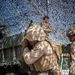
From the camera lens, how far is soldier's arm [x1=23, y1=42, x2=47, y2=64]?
120 inches

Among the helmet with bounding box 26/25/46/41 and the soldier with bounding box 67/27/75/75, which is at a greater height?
the helmet with bounding box 26/25/46/41

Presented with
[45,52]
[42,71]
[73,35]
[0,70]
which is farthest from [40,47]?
[0,70]

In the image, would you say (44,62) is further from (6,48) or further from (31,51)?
(6,48)

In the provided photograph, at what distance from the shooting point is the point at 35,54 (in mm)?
3059

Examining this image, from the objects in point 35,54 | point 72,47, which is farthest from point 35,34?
point 72,47

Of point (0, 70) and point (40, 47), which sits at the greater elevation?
point (40, 47)

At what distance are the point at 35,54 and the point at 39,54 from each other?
0.04 m

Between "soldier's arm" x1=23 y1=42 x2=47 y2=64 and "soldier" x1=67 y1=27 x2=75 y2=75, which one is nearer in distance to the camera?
"soldier's arm" x1=23 y1=42 x2=47 y2=64

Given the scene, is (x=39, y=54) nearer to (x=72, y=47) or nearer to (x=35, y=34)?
(x=35, y=34)

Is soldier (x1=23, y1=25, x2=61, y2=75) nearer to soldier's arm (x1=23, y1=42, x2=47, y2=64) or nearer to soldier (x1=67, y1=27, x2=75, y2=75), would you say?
soldier's arm (x1=23, y1=42, x2=47, y2=64)

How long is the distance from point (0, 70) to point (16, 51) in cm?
73

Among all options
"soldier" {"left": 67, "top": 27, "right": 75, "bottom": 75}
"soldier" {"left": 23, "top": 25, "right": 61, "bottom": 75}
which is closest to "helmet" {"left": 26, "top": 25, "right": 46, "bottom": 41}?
"soldier" {"left": 23, "top": 25, "right": 61, "bottom": 75}

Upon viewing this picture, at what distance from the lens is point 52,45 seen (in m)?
3.17

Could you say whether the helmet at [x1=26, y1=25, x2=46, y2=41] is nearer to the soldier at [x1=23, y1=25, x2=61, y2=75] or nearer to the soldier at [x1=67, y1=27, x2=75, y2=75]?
the soldier at [x1=23, y1=25, x2=61, y2=75]
